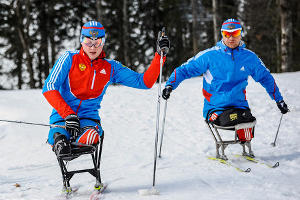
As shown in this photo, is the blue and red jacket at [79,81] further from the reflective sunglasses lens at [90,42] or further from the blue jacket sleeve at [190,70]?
the blue jacket sleeve at [190,70]

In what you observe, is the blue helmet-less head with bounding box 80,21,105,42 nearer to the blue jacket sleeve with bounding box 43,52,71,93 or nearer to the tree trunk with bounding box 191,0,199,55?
the blue jacket sleeve with bounding box 43,52,71,93

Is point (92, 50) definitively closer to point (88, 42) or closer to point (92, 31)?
point (88, 42)

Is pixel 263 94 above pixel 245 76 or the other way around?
the other way around

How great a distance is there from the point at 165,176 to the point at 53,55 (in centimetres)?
1885

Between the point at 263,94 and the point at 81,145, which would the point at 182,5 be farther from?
the point at 81,145

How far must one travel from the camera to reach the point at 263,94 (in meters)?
7.96

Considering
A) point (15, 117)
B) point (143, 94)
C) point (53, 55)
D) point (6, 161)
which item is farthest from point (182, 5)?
point (6, 161)

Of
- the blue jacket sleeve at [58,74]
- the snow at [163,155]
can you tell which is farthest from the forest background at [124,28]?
the blue jacket sleeve at [58,74]

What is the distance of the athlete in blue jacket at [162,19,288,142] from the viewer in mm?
4262

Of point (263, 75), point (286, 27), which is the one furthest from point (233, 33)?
point (286, 27)

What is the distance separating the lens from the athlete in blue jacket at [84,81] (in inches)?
123

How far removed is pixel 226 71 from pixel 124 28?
15437 mm

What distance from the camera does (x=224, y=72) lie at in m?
4.28

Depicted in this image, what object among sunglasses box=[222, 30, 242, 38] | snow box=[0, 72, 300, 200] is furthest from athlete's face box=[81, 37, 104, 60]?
sunglasses box=[222, 30, 242, 38]
